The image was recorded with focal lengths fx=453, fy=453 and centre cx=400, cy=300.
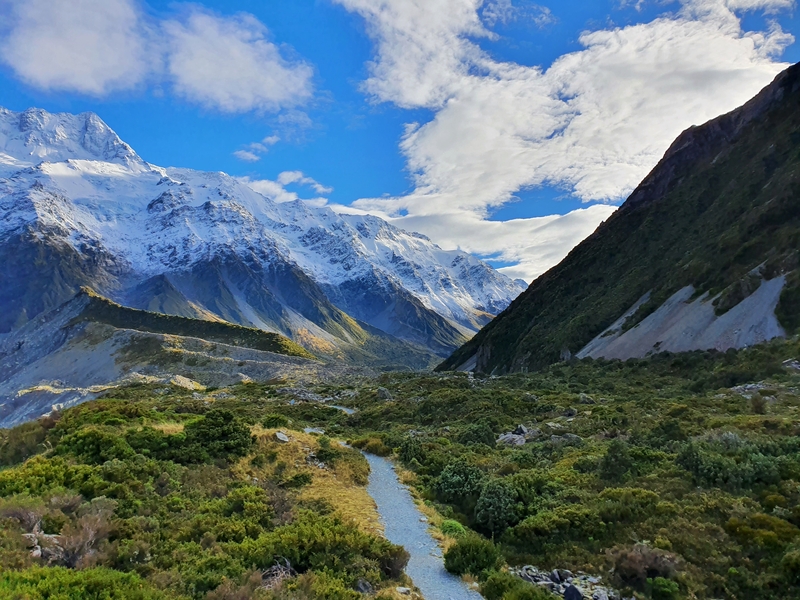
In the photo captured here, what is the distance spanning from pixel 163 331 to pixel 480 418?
122362mm

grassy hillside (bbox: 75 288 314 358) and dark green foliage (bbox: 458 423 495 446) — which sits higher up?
grassy hillside (bbox: 75 288 314 358)

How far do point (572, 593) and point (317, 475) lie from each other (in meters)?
11.0

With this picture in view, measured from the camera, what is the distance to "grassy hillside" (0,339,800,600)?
9.51 meters

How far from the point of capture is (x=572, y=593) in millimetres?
9586

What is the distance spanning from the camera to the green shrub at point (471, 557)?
1103 centimetres

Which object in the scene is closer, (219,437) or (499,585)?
(499,585)

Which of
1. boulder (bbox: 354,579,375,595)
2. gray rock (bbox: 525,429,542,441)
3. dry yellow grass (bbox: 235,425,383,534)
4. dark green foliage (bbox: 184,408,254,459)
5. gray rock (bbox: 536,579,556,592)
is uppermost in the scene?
dark green foliage (bbox: 184,408,254,459)

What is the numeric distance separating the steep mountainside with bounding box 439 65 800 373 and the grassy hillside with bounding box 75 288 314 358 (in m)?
55.0

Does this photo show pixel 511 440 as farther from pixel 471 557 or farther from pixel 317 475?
pixel 471 557

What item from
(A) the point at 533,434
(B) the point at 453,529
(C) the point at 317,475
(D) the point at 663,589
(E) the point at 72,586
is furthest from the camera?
(A) the point at 533,434

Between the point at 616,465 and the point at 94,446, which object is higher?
the point at 94,446

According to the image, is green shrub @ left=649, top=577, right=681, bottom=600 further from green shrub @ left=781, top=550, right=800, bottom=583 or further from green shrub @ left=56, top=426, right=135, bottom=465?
green shrub @ left=56, top=426, right=135, bottom=465

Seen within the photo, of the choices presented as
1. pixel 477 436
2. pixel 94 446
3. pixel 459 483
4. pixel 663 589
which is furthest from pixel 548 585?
pixel 94 446

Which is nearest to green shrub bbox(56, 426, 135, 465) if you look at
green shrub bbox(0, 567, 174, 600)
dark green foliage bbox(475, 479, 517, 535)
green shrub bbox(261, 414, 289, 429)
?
green shrub bbox(0, 567, 174, 600)
